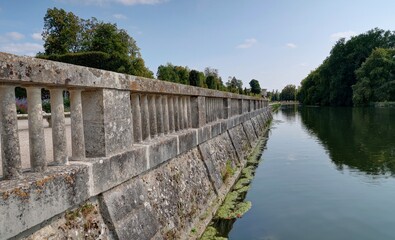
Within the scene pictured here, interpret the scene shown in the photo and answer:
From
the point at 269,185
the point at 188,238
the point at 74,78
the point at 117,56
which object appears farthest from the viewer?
the point at 117,56

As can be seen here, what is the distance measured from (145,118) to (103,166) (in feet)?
4.61

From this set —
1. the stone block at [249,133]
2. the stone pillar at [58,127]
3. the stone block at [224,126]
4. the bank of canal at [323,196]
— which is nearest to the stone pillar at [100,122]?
the stone pillar at [58,127]

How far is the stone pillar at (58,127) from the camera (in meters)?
2.81

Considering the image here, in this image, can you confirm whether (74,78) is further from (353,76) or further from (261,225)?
(353,76)

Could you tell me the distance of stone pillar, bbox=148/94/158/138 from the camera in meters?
4.57

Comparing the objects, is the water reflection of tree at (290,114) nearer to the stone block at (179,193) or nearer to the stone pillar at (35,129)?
the stone block at (179,193)

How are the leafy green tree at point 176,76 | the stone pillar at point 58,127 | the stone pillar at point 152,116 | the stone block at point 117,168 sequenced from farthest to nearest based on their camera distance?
the leafy green tree at point 176,76, the stone pillar at point 152,116, the stone block at point 117,168, the stone pillar at point 58,127

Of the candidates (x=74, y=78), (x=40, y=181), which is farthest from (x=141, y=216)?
(x=74, y=78)

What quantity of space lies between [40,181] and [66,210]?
1.38 ft

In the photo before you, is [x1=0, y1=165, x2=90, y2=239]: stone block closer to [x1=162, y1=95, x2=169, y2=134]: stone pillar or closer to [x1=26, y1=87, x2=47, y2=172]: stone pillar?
[x1=26, y1=87, x2=47, y2=172]: stone pillar

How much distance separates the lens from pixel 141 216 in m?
3.54

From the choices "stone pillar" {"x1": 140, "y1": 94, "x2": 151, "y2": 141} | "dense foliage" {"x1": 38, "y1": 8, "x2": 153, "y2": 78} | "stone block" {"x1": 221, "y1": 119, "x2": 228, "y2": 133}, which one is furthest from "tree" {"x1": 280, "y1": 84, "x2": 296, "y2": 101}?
"stone pillar" {"x1": 140, "y1": 94, "x2": 151, "y2": 141}

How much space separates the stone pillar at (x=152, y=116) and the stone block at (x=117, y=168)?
2.43 ft

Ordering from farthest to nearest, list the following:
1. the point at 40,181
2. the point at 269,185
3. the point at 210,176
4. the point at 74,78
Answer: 1. the point at 269,185
2. the point at 210,176
3. the point at 74,78
4. the point at 40,181
